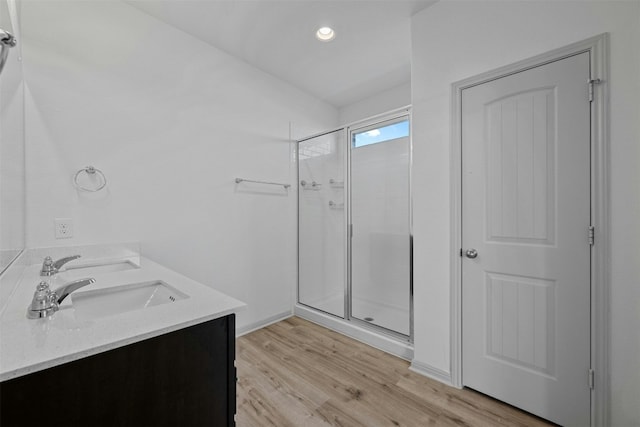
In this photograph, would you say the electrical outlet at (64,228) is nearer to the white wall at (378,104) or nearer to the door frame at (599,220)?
the door frame at (599,220)

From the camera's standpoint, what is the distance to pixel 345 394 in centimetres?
172

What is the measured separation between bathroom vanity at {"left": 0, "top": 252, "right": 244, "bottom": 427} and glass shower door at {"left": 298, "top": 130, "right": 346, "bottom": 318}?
1.88 meters

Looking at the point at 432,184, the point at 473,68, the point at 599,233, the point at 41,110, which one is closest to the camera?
the point at 599,233

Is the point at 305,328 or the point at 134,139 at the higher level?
the point at 134,139

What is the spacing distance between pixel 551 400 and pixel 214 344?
1.76 meters

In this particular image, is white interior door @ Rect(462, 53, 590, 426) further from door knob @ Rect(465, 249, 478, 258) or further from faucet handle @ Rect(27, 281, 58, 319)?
faucet handle @ Rect(27, 281, 58, 319)

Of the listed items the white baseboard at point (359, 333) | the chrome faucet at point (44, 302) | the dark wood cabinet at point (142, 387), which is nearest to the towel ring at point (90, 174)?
the chrome faucet at point (44, 302)

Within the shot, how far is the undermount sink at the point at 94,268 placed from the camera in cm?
142

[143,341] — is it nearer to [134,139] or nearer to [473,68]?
[134,139]

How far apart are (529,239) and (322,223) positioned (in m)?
1.79

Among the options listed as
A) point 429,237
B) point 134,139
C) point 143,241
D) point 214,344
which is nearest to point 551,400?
point 429,237

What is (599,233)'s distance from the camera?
133cm

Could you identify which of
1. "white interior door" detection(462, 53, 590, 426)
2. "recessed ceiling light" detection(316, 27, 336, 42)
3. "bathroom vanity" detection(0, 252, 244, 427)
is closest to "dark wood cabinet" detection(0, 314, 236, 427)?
"bathroom vanity" detection(0, 252, 244, 427)

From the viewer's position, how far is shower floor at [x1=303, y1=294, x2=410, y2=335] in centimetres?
232
